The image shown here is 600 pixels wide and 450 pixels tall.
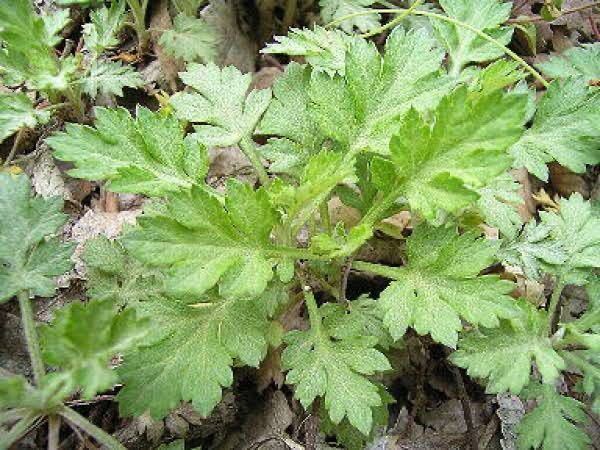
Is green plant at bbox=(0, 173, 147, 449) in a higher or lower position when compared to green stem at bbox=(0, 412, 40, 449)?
higher

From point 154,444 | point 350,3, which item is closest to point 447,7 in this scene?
point 350,3

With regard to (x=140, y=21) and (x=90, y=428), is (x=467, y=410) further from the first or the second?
(x=140, y=21)

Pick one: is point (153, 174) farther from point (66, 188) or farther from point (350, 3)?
point (350, 3)

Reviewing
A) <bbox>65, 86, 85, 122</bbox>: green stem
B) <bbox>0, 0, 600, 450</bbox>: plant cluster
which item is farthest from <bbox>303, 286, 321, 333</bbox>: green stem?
<bbox>65, 86, 85, 122</bbox>: green stem

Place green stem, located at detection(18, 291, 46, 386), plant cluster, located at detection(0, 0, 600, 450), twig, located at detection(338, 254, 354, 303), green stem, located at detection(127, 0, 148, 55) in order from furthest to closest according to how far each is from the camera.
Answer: green stem, located at detection(127, 0, 148, 55)
twig, located at detection(338, 254, 354, 303)
green stem, located at detection(18, 291, 46, 386)
plant cluster, located at detection(0, 0, 600, 450)

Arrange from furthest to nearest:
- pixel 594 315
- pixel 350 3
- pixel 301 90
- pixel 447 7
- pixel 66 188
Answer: pixel 350 3
pixel 66 188
pixel 447 7
pixel 301 90
pixel 594 315

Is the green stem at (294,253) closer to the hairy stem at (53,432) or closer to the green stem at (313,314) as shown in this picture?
the green stem at (313,314)

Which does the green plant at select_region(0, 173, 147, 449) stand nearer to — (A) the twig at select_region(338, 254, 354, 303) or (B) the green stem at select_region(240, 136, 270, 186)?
(B) the green stem at select_region(240, 136, 270, 186)
